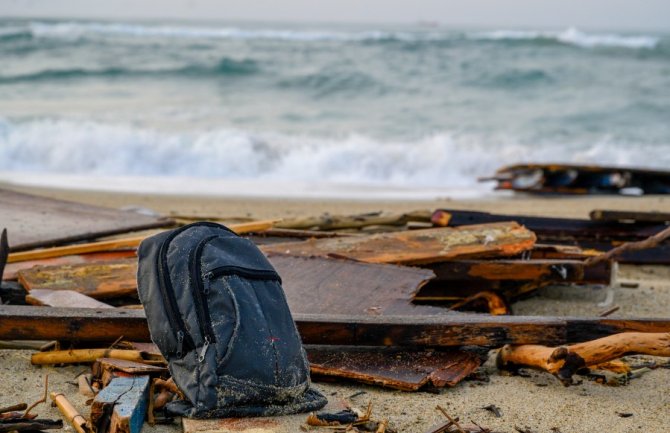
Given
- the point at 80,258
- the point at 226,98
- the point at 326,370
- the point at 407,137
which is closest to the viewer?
the point at 326,370

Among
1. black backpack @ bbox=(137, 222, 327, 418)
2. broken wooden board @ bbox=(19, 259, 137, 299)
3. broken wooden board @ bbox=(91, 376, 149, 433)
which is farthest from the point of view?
broken wooden board @ bbox=(19, 259, 137, 299)

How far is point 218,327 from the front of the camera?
2.82 meters

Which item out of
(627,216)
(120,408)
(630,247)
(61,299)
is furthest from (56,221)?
(627,216)

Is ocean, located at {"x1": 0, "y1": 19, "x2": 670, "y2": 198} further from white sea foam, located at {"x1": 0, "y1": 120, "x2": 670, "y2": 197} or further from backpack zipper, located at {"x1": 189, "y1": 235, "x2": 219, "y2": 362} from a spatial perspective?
backpack zipper, located at {"x1": 189, "y1": 235, "x2": 219, "y2": 362}

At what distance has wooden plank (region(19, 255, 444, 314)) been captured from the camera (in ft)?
13.3

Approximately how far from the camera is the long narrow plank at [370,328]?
3.60 meters

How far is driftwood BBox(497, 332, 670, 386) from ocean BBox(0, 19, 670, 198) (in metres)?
7.18

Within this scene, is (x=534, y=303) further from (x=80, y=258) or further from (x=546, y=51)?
(x=546, y=51)

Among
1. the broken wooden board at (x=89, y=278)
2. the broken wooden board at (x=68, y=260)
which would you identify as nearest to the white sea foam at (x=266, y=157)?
the broken wooden board at (x=68, y=260)

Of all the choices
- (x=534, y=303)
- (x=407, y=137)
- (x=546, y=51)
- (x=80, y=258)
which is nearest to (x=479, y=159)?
(x=407, y=137)

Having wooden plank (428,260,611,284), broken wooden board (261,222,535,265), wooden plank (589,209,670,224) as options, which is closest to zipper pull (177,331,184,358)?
broken wooden board (261,222,535,265)

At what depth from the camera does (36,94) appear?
20.7 metres

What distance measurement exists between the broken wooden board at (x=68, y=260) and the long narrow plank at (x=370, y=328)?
0.98 m

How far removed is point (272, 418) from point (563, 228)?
3640 mm
